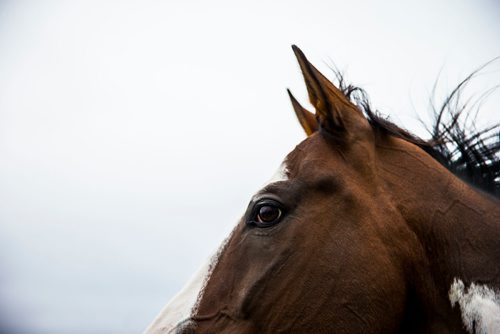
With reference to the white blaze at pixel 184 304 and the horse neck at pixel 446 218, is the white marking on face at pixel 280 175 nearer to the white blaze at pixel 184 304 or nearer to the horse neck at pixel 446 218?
the white blaze at pixel 184 304

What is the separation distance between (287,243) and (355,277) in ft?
1.47

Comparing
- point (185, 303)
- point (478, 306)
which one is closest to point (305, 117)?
point (185, 303)

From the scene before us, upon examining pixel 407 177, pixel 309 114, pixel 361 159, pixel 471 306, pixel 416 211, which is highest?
pixel 309 114

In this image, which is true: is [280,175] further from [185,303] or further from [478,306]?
[478,306]

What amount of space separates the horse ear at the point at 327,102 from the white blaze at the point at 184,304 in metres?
0.50

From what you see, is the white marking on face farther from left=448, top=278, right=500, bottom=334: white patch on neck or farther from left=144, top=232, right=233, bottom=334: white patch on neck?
left=448, top=278, right=500, bottom=334: white patch on neck

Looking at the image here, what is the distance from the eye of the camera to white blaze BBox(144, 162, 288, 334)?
292 centimetres

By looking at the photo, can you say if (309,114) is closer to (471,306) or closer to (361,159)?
(361,159)

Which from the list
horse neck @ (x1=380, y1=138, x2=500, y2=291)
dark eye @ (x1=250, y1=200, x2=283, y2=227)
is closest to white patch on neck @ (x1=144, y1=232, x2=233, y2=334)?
dark eye @ (x1=250, y1=200, x2=283, y2=227)

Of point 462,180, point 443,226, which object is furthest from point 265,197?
point 462,180

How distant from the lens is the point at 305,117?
13.6ft

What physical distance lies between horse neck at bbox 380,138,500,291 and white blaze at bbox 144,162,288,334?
2.51 feet

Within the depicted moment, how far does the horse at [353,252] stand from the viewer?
2.80m

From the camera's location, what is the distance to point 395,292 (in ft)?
9.26
